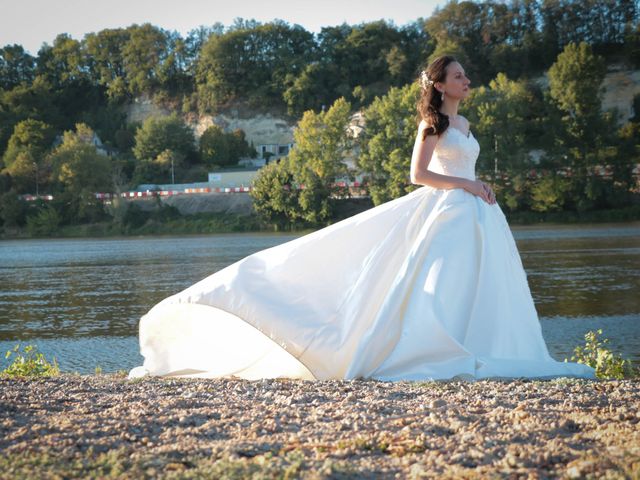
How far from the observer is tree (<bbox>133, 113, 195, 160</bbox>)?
313 feet

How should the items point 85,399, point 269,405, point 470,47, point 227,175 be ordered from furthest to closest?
1. point 470,47
2. point 227,175
3. point 85,399
4. point 269,405

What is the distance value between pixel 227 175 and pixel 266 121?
25.6m

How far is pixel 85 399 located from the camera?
6.35m

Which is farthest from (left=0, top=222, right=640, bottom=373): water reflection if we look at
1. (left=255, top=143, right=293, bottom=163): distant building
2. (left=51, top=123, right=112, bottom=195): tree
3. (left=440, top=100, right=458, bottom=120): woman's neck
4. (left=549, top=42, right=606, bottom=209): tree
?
(left=255, top=143, right=293, bottom=163): distant building

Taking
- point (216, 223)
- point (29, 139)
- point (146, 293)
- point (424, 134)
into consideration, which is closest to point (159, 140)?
point (29, 139)

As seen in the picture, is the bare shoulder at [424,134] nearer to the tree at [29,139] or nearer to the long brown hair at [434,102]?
the long brown hair at [434,102]

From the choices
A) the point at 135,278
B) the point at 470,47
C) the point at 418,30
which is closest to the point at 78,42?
the point at 418,30

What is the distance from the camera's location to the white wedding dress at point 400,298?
7023mm

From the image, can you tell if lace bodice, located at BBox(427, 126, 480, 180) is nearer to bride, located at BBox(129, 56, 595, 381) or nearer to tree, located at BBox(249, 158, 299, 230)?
bride, located at BBox(129, 56, 595, 381)

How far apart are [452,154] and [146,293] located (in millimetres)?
15976

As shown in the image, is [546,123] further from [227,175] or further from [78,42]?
[78,42]

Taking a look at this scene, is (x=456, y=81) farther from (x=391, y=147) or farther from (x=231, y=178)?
(x=231, y=178)

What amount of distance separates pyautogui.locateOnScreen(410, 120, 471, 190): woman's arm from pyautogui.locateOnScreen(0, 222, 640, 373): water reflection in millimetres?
4856

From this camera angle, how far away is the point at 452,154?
789 centimetres
